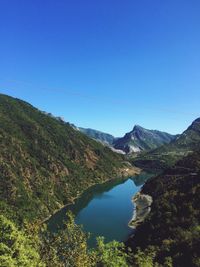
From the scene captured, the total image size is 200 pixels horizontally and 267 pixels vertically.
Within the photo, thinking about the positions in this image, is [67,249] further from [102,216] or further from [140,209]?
[140,209]

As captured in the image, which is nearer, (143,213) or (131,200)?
(143,213)

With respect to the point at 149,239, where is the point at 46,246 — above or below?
above

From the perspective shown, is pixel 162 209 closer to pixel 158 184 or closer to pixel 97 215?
pixel 97 215

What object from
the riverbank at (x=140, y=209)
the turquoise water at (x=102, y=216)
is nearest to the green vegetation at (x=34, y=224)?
the turquoise water at (x=102, y=216)

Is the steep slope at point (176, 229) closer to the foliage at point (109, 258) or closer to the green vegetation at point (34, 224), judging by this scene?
the green vegetation at point (34, 224)

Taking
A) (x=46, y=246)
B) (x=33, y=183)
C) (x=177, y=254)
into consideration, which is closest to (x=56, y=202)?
(x=33, y=183)

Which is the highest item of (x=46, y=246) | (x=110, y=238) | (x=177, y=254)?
(x=46, y=246)

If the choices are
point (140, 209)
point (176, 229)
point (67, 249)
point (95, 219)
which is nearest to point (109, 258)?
point (67, 249)
